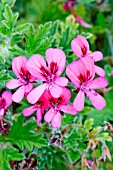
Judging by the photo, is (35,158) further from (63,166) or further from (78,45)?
(78,45)

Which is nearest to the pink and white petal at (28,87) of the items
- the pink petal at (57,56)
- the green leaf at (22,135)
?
the pink petal at (57,56)

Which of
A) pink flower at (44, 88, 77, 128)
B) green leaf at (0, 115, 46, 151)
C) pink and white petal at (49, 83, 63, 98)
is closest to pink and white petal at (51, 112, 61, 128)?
pink flower at (44, 88, 77, 128)

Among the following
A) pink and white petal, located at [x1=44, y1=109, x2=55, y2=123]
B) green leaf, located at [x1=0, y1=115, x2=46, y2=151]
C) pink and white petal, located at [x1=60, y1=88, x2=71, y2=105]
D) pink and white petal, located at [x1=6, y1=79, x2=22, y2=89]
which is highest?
pink and white petal, located at [x1=6, y1=79, x2=22, y2=89]

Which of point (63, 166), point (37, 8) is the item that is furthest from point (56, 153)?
point (37, 8)

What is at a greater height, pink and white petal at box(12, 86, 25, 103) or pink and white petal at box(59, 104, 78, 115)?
pink and white petal at box(12, 86, 25, 103)

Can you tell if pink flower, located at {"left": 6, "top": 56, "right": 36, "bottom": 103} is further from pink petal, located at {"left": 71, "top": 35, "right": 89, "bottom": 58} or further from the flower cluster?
pink petal, located at {"left": 71, "top": 35, "right": 89, "bottom": 58}

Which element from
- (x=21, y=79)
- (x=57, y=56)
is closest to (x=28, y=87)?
(x=21, y=79)
